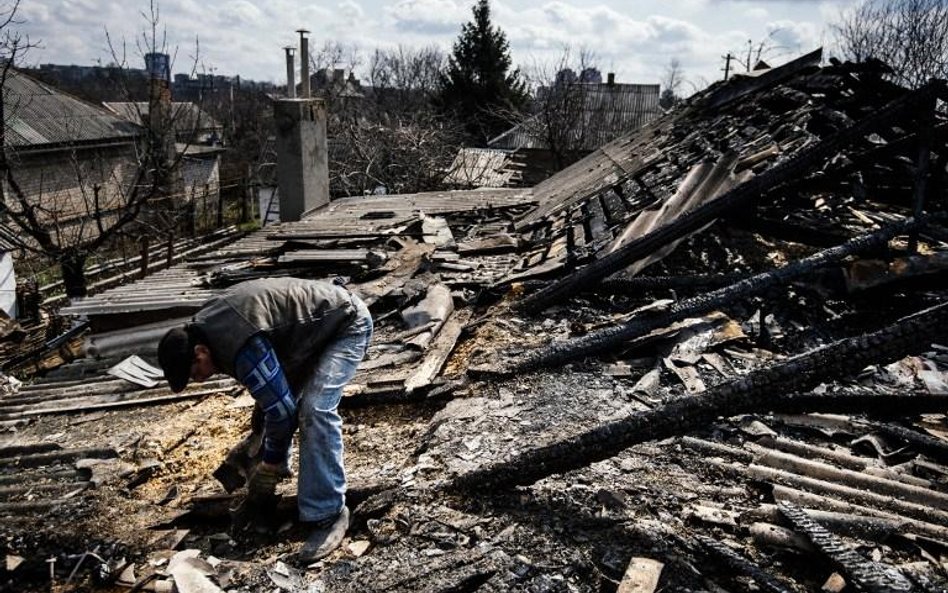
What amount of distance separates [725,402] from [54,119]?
31.0 m

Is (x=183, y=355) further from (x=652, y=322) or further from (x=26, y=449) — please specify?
(x=652, y=322)

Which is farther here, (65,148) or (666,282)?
(65,148)

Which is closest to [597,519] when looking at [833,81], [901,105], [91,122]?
[901,105]

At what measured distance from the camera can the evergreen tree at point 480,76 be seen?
1330 inches

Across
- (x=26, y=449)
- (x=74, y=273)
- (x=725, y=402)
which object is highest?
(x=725, y=402)

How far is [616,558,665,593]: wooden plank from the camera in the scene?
8.61 ft

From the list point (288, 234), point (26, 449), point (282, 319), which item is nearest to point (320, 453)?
point (282, 319)

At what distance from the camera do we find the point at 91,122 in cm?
2842

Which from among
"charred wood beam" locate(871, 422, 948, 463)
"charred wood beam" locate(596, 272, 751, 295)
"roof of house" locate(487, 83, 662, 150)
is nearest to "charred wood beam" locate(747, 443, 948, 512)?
"charred wood beam" locate(871, 422, 948, 463)

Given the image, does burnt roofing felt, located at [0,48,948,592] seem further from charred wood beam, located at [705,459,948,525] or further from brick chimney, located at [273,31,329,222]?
brick chimney, located at [273,31,329,222]

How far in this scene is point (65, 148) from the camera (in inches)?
947

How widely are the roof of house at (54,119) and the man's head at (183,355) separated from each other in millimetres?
24492

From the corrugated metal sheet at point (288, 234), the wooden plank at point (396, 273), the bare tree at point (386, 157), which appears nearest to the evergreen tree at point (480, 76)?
the bare tree at point (386, 157)

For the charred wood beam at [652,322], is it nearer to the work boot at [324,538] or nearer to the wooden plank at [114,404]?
the work boot at [324,538]
